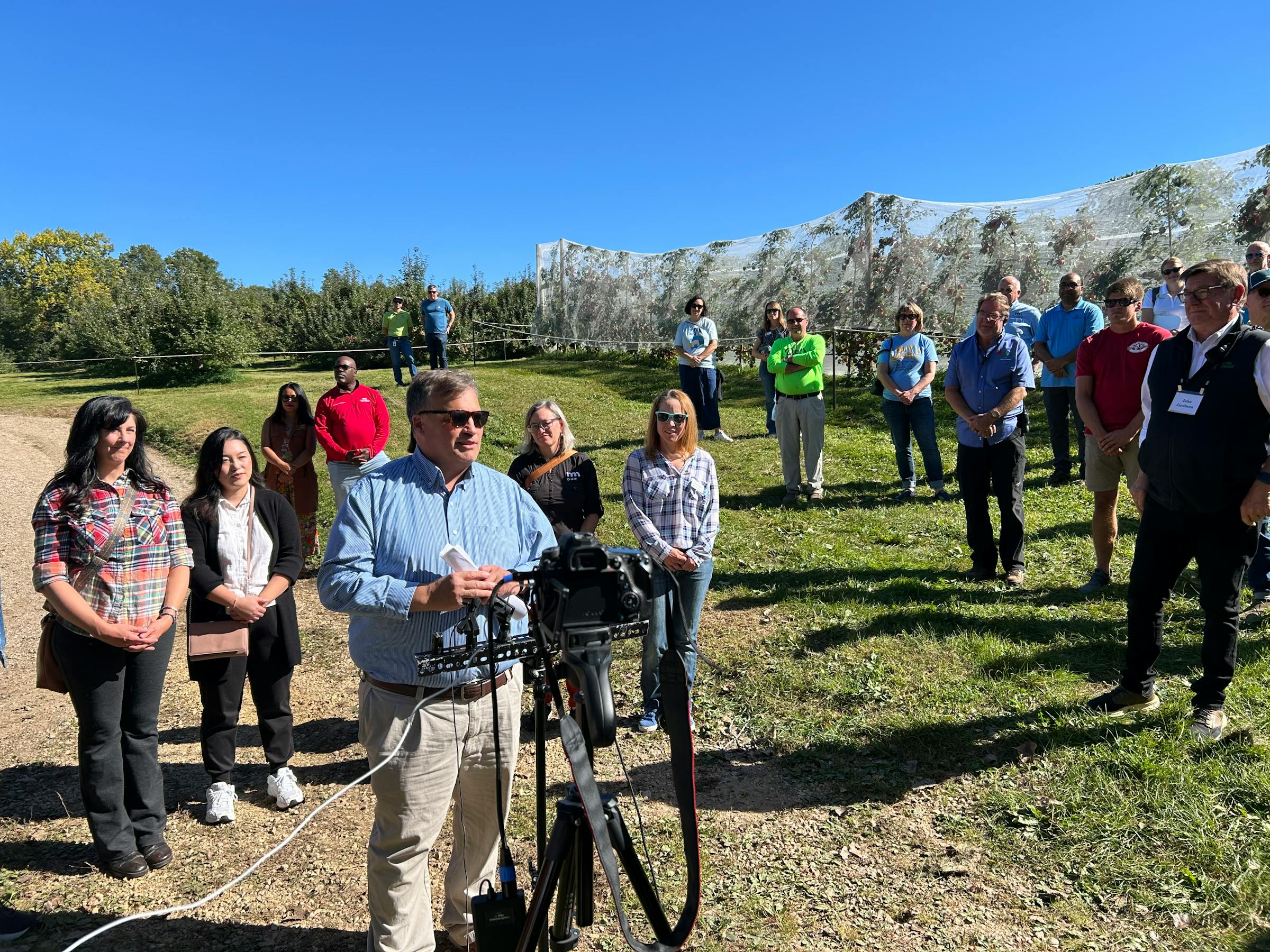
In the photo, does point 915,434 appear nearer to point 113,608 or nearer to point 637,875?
point 113,608

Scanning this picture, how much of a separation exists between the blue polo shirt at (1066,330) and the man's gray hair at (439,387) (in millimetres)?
7474

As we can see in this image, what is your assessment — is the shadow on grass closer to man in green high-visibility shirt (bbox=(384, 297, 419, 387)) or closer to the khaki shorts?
the khaki shorts

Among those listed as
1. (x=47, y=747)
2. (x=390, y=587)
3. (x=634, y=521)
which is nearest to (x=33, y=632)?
(x=47, y=747)

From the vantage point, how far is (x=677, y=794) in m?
1.73

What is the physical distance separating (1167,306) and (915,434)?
2.79 m

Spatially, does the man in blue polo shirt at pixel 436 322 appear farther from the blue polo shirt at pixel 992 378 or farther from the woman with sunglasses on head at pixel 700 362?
Result: the blue polo shirt at pixel 992 378

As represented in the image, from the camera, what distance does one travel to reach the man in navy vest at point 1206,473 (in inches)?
154

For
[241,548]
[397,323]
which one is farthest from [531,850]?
[397,323]

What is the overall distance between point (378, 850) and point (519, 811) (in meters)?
1.61

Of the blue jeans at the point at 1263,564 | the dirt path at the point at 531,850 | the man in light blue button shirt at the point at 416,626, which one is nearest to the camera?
the man in light blue button shirt at the point at 416,626

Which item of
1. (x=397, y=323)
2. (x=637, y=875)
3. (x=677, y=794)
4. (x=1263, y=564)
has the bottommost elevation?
(x=1263, y=564)

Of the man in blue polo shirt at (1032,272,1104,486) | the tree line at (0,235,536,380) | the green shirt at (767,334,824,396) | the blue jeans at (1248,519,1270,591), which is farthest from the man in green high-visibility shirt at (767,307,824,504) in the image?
the tree line at (0,235,536,380)

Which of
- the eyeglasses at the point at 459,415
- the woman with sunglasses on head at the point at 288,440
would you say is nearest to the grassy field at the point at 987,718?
the eyeglasses at the point at 459,415

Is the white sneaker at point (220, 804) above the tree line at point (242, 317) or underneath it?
underneath
